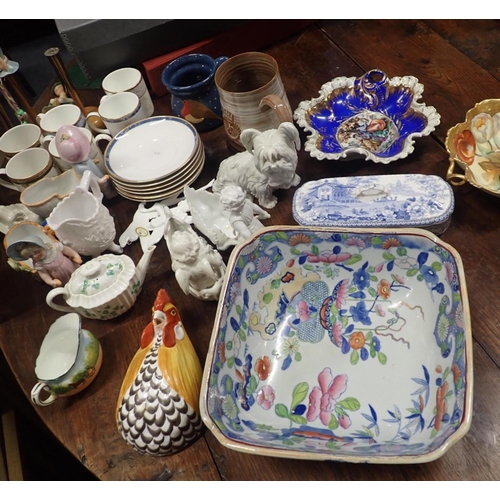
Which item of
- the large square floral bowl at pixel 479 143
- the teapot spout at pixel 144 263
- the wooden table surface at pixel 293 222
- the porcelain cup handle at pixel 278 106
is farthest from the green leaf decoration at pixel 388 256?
the teapot spout at pixel 144 263

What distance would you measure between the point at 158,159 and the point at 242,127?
0.25 m

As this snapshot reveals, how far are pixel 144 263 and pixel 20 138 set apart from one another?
0.61 meters

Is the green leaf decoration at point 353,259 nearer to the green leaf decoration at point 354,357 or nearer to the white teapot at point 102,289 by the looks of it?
the green leaf decoration at point 354,357

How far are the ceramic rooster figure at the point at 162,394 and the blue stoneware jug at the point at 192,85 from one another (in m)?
0.69

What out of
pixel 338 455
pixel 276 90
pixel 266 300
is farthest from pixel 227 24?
pixel 338 455

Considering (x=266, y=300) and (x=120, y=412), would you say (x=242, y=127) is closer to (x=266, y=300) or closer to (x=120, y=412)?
(x=266, y=300)

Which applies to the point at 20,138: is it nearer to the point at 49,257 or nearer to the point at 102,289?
the point at 49,257

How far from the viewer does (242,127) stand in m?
1.27

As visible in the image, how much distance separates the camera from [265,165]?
1105 millimetres

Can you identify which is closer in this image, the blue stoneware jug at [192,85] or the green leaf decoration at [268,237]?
the green leaf decoration at [268,237]

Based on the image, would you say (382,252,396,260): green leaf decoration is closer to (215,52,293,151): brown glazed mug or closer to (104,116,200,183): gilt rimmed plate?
(215,52,293,151): brown glazed mug

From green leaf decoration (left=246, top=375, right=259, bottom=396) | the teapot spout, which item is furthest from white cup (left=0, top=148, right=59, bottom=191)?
green leaf decoration (left=246, top=375, right=259, bottom=396)

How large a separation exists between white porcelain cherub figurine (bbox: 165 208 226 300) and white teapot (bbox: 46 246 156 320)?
0.12 meters

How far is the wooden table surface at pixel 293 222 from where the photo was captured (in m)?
0.85
